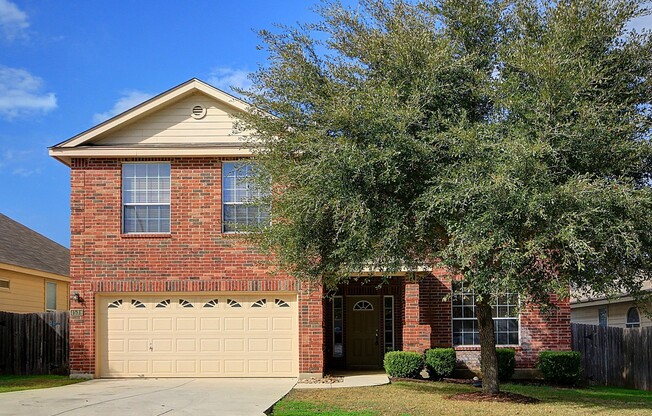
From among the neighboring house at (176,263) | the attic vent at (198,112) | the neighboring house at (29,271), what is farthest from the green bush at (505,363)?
the neighboring house at (29,271)

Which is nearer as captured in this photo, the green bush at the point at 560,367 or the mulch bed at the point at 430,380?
the mulch bed at the point at 430,380

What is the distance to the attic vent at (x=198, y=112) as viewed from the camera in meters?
20.5

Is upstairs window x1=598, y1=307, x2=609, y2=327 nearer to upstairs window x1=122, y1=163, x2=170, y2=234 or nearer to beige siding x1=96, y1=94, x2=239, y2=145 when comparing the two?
beige siding x1=96, y1=94, x2=239, y2=145

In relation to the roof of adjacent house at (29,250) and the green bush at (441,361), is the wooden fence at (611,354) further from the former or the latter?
the roof of adjacent house at (29,250)

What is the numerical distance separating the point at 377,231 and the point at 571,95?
3.99m

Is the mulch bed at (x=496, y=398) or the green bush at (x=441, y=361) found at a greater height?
the green bush at (x=441, y=361)

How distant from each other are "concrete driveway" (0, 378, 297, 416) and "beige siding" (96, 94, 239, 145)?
6.08 metres

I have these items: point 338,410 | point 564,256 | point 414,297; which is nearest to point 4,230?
point 414,297

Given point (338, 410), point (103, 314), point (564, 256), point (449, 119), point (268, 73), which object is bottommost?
point (338, 410)

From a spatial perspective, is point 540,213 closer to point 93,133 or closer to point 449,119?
point 449,119

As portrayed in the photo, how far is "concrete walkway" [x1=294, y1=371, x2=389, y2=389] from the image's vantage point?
1855cm

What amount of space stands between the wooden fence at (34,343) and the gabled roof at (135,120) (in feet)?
16.9

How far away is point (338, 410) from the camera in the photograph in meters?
14.5

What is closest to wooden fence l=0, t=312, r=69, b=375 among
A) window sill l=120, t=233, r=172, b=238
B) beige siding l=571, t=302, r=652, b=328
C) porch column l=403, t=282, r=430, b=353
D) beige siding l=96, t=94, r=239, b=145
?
window sill l=120, t=233, r=172, b=238
